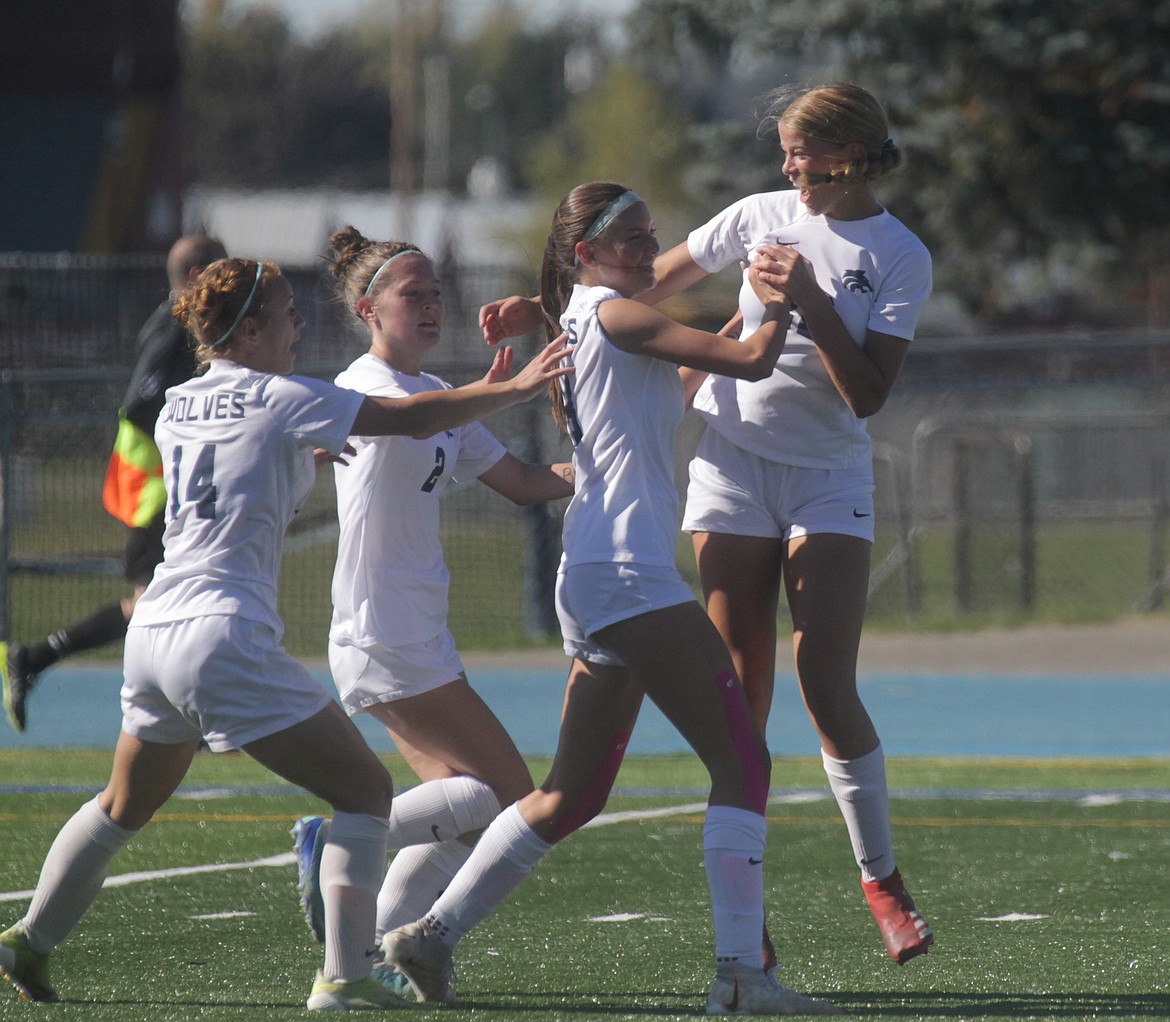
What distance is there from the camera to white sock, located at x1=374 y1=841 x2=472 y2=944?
4.55 meters

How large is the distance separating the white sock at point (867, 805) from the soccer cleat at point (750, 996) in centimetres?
63

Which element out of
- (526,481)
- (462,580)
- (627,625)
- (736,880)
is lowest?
(462,580)

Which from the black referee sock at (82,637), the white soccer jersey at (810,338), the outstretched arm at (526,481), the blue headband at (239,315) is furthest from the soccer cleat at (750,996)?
the black referee sock at (82,637)

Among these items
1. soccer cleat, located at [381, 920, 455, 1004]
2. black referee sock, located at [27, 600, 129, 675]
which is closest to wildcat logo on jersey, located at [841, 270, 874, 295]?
soccer cleat, located at [381, 920, 455, 1004]

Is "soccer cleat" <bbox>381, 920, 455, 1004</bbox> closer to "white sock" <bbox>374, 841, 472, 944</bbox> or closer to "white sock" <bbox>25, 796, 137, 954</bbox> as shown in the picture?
"white sock" <bbox>374, 841, 472, 944</bbox>

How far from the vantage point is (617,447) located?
3959mm

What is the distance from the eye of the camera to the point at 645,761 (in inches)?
362

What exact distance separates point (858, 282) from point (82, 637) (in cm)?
520

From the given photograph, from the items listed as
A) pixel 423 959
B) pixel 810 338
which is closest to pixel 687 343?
pixel 810 338

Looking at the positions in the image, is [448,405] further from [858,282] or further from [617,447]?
[858,282]

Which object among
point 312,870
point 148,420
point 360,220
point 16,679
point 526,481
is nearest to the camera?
point 312,870

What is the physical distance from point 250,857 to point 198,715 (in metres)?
2.63

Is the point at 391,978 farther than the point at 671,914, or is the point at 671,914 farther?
the point at 671,914

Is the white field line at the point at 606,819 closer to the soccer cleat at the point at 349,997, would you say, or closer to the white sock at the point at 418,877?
the white sock at the point at 418,877
